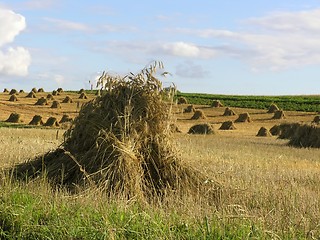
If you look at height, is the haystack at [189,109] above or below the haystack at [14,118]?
above

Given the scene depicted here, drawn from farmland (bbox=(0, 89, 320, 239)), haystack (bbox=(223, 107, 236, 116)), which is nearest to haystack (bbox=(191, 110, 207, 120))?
haystack (bbox=(223, 107, 236, 116))

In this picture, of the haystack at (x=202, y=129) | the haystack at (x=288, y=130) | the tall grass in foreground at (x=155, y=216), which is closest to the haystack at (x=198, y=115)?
the haystack at (x=202, y=129)

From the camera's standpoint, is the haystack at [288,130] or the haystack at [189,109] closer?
the haystack at [288,130]

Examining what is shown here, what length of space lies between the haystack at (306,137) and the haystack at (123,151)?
52.7ft

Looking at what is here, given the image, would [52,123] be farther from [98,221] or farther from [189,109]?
[98,221]

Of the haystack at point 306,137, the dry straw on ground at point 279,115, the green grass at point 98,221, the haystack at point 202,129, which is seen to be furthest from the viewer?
the dry straw on ground at point 279,115

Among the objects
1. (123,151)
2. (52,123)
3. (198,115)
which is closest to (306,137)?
(52,123)

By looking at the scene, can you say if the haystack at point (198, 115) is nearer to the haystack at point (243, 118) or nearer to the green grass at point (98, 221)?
the haystack at point (243, 118)

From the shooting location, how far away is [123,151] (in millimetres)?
9422

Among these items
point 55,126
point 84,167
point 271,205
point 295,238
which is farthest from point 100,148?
point 55,126

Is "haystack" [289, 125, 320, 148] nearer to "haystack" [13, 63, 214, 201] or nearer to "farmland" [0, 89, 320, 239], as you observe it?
"farmland" [0, 89, 320, 239]

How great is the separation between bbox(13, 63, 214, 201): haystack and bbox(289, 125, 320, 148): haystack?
16068 millimetres

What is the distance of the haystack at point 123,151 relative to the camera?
30.3ft

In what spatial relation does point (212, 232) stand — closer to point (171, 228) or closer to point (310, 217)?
point (171, 228)
